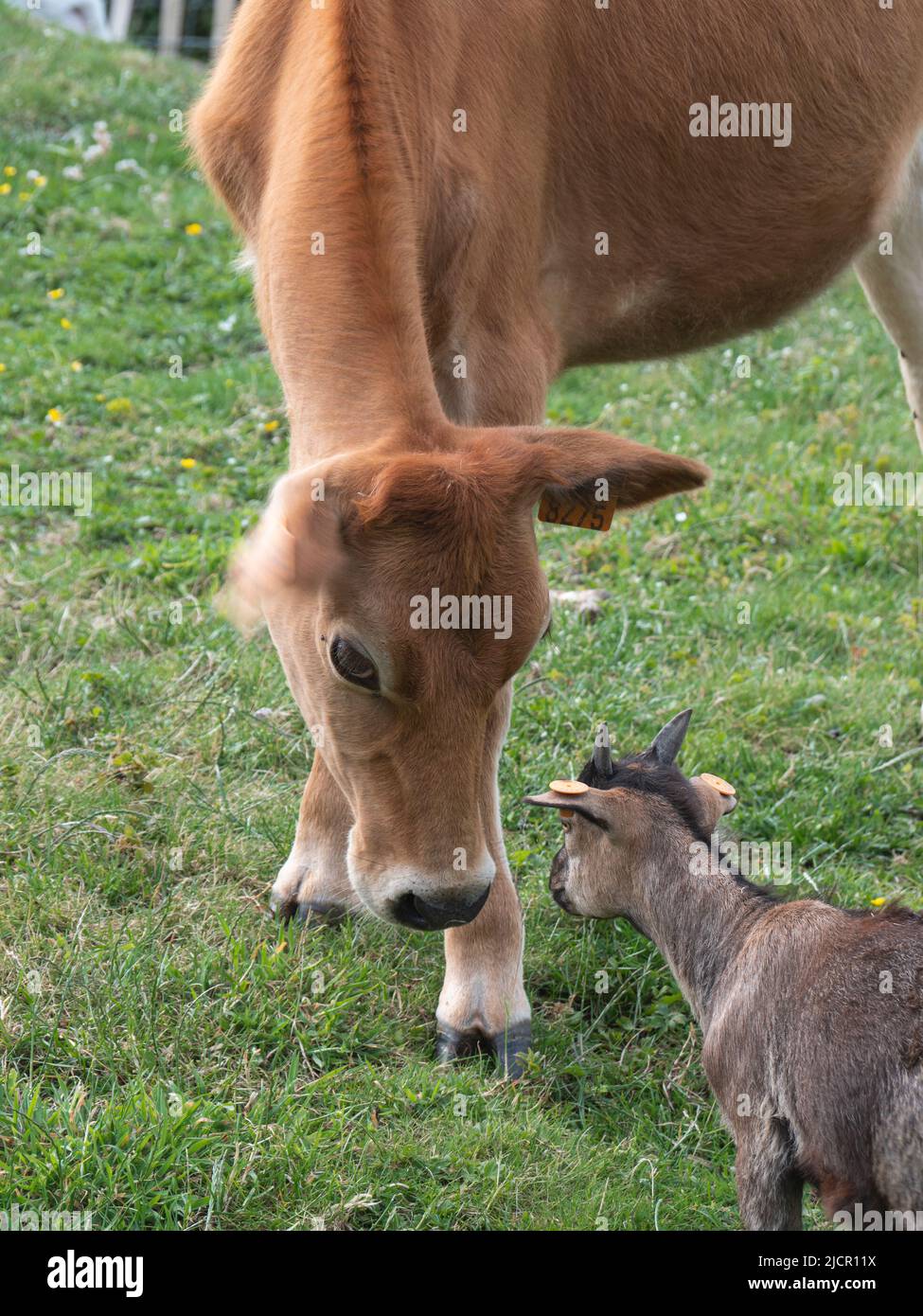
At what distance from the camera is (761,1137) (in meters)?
3.34

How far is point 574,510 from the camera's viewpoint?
3.41 metres

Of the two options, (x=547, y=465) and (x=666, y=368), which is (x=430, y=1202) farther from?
(x=666, y=368)

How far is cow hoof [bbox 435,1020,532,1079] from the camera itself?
396 centimetres

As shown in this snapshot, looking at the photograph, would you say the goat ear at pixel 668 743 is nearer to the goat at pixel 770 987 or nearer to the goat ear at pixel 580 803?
the goat at pixel 770 987

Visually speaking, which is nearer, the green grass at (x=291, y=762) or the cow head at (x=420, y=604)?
the cow head at (x=420, y=604)

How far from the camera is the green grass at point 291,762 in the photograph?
3426 millimetres

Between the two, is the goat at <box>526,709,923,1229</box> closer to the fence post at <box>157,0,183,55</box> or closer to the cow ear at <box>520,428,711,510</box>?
the cow ear at <box>520,428,711,510</box>

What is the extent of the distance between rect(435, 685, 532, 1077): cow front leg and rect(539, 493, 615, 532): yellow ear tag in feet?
2.02

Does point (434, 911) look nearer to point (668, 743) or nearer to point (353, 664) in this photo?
point (353, 664)

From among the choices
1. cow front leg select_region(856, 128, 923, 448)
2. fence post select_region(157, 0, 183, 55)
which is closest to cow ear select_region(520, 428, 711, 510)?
cow front leg select_region(856, 128, 923, 448)

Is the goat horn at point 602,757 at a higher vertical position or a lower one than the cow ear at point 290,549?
lower

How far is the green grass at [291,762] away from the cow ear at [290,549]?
119 cm
